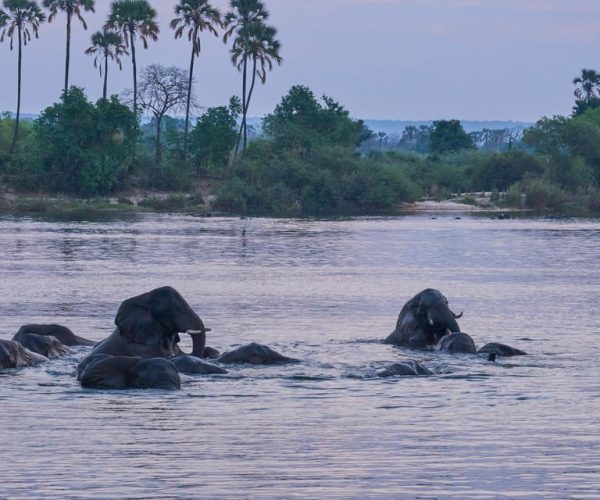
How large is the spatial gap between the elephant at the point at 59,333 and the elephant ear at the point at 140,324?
266cm

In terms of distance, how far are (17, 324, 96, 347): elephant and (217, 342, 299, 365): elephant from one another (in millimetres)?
2654

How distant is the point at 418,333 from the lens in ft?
66.3

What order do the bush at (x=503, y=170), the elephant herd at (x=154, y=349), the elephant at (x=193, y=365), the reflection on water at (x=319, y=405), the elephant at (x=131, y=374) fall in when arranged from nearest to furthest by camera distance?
the reflection on water at (x=319, y=405) < the elephant at (x=131, y=374) < the elephant herd at (x=154, y=349) < the elephant at (x=193, y=365) < the bush at (x=503, y=170)

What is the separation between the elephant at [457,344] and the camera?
62.8 ft

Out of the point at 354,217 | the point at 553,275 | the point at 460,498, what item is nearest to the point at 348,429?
the point at 460,498

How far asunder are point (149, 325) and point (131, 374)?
124 centimetres

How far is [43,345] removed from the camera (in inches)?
734

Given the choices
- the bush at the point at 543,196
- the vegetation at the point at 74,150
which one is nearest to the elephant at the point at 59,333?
the vegetation at the point at 74,150

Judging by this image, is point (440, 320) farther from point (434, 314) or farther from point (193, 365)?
point (193, 365)

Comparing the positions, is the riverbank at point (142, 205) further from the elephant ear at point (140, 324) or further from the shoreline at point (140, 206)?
the elephant ear at point (140, 324)

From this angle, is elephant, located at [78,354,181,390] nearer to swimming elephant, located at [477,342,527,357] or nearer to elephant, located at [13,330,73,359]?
elephant, located at [13,330,73,359]

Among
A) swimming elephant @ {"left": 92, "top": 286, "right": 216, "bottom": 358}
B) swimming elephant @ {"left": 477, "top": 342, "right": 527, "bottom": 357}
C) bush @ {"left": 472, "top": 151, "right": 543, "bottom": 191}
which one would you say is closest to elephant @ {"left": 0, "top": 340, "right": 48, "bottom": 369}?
swimming elephant @ {"left": 92, "top": 286, "right": 216, "bottom": 358}

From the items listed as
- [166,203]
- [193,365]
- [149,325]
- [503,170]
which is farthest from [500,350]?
[503,170]

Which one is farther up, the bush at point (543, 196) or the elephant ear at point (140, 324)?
the bush at point (543, 196)
